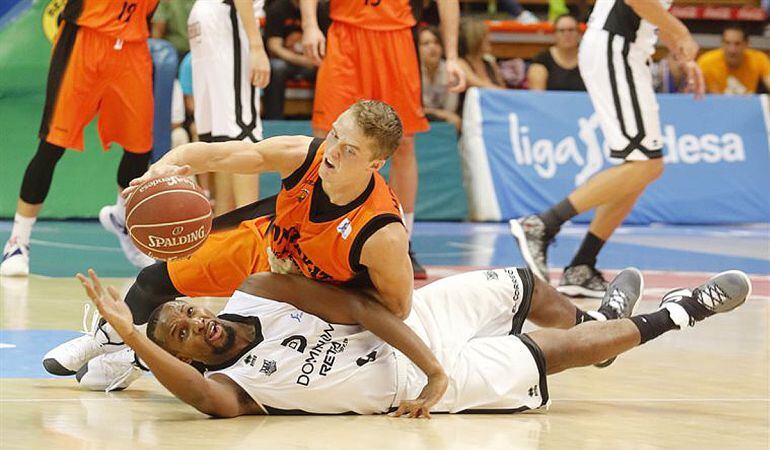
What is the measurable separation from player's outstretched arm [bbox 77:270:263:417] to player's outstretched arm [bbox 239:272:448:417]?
0.39 metres

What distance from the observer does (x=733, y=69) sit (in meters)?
13.6

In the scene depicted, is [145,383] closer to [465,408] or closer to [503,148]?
[465,408]

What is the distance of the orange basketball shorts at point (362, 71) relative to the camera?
757 centimetres

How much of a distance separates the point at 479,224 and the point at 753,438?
25.9ft

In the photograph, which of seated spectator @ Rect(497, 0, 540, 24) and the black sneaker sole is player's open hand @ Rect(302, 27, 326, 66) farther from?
seated spectator @ Rect(497, 0, 540, 24)

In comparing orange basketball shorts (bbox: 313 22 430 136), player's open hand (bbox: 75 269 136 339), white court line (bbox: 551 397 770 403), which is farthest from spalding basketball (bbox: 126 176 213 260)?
orange basketball shorts (bbox: 313 22 430 136)

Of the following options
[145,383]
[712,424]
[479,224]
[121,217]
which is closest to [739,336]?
[712,424]

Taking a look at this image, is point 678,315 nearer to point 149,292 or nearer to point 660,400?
Result: point 660,400

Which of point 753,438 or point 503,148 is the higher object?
point 753,438

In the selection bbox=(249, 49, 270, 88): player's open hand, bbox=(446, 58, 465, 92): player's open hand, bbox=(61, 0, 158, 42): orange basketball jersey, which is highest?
bbox=(61, 0, 158, 42): orange basketball jersey

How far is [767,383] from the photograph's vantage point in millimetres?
4934

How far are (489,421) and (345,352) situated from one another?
503 millimetres

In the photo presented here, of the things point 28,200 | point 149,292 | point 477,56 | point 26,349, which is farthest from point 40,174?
point 477,56

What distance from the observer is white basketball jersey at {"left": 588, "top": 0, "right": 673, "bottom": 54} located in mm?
7145
